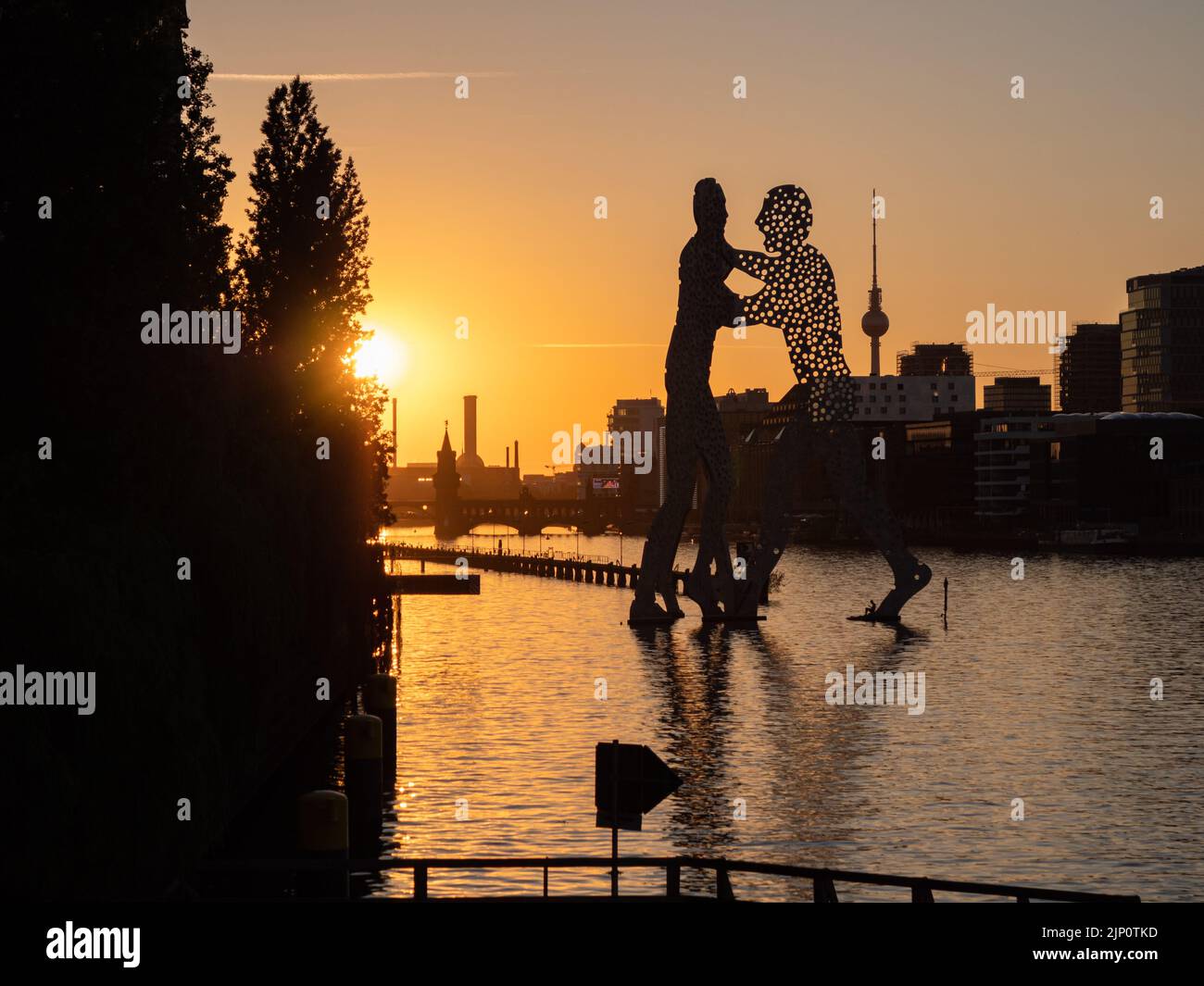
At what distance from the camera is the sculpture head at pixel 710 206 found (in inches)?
3282

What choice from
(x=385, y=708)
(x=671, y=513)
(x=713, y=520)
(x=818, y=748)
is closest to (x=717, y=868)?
(x=385, y=708)

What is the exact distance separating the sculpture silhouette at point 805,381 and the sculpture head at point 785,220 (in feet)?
0.13

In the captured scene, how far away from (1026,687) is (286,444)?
36.5 metres

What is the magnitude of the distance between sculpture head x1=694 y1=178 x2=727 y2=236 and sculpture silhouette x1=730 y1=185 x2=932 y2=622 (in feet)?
6.01

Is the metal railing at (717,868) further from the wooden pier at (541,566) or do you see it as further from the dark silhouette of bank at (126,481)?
the wooden pier at (541,566)

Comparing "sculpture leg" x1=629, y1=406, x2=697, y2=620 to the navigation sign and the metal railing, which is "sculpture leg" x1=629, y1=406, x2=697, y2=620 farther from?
the navigation sign

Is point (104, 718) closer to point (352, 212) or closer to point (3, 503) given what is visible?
point (3, 503)

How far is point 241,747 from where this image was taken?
3114 centimetres

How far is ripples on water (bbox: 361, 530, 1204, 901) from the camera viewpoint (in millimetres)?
37562

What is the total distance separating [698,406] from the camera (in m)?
87.9

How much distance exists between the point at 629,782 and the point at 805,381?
226 feet

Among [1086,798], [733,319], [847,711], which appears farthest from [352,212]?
[1086,798]

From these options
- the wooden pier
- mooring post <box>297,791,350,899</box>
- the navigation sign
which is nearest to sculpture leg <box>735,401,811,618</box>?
the wooden pier
